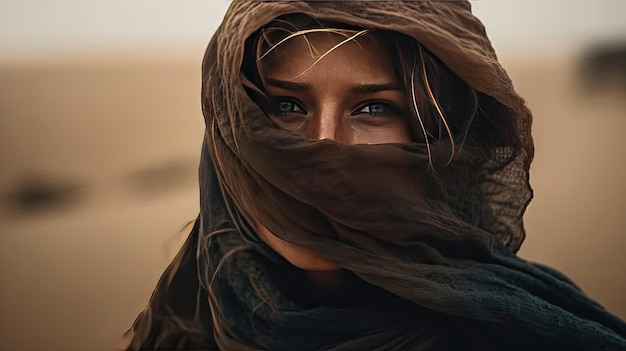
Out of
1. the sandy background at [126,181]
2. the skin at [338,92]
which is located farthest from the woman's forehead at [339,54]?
the sandy background at [126,181]

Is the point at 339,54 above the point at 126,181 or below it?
above

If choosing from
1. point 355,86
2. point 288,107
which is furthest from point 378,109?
point 288,107

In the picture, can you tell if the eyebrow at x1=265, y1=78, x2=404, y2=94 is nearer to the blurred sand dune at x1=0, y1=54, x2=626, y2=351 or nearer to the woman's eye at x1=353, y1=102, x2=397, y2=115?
Answer: the woman's eye at x1=353, y1=102, x2=397, y2=115

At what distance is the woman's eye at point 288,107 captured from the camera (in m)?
1.20

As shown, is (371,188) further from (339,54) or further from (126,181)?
(126,181)

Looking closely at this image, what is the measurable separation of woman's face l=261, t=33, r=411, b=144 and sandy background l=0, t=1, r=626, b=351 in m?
0.18

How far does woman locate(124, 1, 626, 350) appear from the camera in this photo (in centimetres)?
118

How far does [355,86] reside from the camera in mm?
1184

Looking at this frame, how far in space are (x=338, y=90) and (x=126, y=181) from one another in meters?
0.44

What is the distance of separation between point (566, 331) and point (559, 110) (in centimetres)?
40

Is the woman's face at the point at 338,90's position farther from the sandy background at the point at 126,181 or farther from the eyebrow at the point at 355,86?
the sandy background at the point at 126,181

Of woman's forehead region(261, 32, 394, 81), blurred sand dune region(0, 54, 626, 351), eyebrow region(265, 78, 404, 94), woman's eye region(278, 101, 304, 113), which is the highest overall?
woman's forehead region(261, 32, 394, 81)

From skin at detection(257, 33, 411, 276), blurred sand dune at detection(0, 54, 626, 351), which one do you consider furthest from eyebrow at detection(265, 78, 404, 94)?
blurred sand dune at detection(0, 54, 626, 351)

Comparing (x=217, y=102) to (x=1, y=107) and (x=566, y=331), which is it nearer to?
(x=1, y=107)
